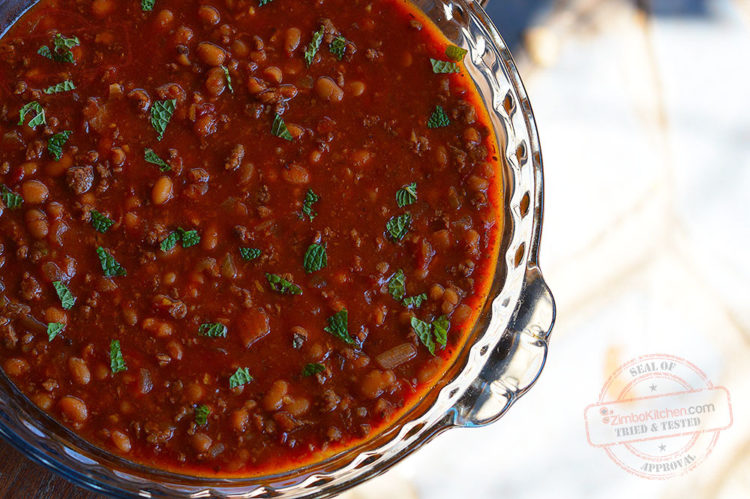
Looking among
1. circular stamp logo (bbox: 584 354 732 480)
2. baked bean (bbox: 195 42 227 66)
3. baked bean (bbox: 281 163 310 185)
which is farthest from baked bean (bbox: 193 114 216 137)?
circular stamp logo (bbox: 584 354 732 480)

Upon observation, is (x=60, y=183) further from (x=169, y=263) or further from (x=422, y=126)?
(x=422, y=126)

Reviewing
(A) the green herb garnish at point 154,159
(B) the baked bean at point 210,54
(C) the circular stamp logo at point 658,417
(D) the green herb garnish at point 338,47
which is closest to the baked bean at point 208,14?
(B) the baked bean at point 210,54

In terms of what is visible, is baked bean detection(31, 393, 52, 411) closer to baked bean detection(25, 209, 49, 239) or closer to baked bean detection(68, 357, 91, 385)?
baked bean detection(68, 357, 91, 385)

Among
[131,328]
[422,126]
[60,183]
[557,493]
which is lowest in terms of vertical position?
[557,493]

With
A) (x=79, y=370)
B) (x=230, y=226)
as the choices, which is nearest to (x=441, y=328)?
(x=230, y=226)

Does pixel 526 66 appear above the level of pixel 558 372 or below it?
above

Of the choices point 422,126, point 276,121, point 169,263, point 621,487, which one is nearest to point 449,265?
point 422,126

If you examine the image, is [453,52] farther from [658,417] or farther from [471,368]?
[658,417]
